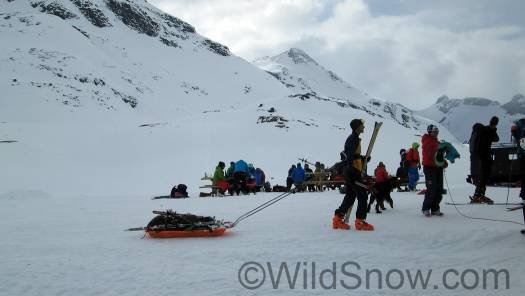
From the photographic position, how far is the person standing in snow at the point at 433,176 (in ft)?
30.0

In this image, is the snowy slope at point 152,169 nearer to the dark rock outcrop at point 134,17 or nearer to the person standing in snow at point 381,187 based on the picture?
the person standing in snow at point 381,187

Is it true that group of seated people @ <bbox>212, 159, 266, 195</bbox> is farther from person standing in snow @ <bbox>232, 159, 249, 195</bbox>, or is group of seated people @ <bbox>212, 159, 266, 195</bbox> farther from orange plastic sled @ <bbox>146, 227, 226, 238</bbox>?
orange plastic sled @ <bbox>146, 227, 226, 238</bbox>

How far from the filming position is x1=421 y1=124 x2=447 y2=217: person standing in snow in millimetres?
9156

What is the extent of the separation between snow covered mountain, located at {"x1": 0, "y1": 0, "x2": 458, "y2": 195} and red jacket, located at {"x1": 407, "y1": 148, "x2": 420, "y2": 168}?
13.2 m

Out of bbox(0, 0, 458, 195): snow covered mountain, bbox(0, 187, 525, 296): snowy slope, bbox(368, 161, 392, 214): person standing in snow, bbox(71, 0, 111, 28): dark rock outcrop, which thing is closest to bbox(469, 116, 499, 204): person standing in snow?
bbox(0, 187, 525, 296): snowy slope

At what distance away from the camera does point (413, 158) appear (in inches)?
628

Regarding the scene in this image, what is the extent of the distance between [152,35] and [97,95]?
177 ft

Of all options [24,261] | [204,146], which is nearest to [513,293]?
[24,261]

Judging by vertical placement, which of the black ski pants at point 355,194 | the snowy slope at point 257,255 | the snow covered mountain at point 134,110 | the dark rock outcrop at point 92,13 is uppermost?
the dark rock outcrop at point 92,13

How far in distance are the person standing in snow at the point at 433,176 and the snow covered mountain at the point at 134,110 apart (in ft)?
60.2

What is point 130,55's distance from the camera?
101 m

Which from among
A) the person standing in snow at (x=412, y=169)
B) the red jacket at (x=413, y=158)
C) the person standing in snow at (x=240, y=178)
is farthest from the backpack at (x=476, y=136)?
the person standing in snow at (x=240, y=178)

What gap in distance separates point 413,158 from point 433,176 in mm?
6931

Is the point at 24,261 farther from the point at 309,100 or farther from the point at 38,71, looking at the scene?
the point at 38,71
